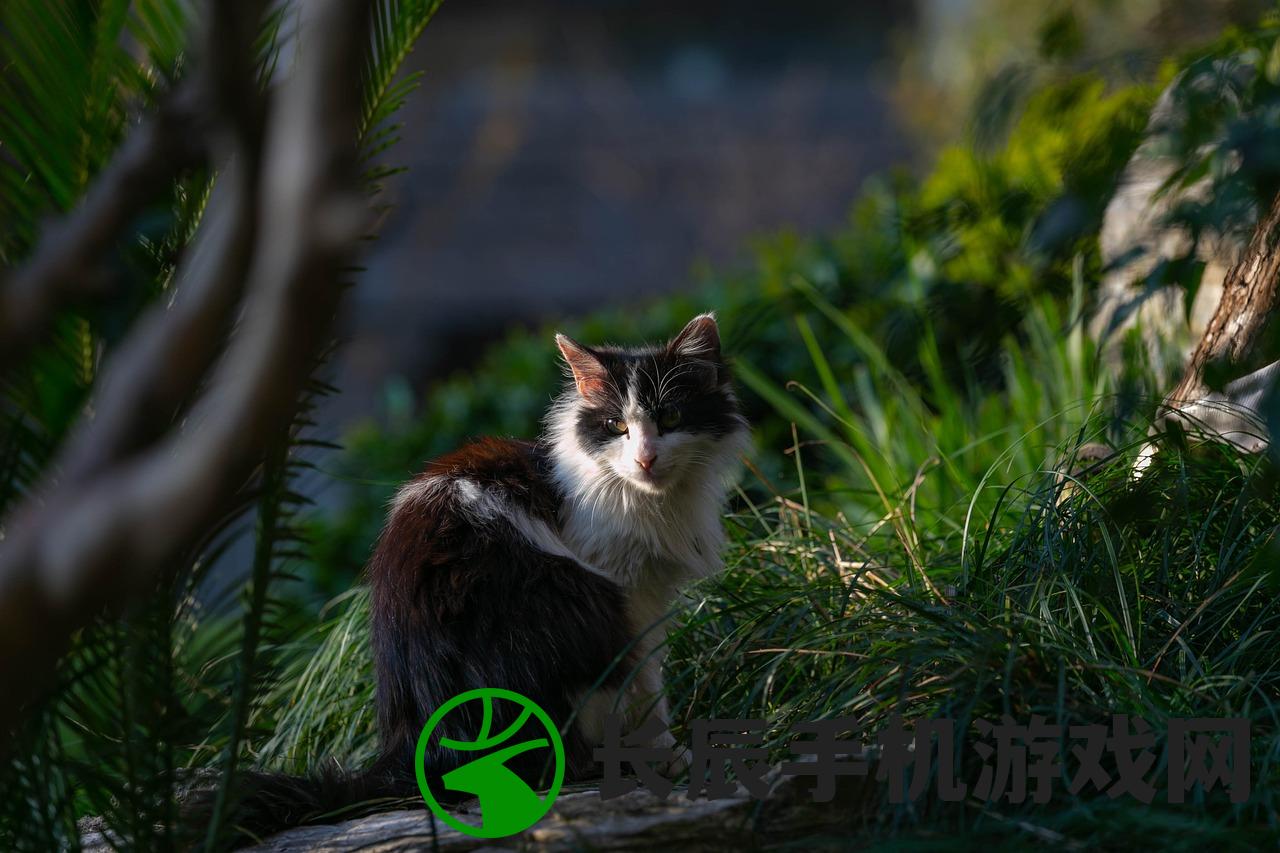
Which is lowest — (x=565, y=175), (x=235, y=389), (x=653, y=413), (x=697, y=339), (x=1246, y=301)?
(x=235, y=389)

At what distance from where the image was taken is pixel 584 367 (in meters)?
3.12

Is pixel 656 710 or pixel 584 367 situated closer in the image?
pixel 656 710

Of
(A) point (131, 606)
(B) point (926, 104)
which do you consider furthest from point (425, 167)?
(A) point (131, 606)

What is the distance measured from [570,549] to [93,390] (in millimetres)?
1134

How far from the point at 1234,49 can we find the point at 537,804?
1.88m

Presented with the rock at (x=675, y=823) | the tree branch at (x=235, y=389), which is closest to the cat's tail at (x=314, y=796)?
the rock at (x=675, y=823)

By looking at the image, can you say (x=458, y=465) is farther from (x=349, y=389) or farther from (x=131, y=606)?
(x=349, y=389)

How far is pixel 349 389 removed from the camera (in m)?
11.0

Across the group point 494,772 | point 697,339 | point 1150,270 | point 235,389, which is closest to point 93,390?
point 494,772

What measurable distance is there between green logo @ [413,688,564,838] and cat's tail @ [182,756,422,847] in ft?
0.25

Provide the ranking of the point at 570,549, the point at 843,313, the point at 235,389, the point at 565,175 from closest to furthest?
the point at 235,389
the point at 570,549
the point at 843,313
the point at 565,175

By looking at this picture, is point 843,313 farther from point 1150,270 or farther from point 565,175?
point 565,175

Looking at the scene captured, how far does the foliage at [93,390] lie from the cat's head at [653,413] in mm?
868

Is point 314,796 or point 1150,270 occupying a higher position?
point 1150,270
